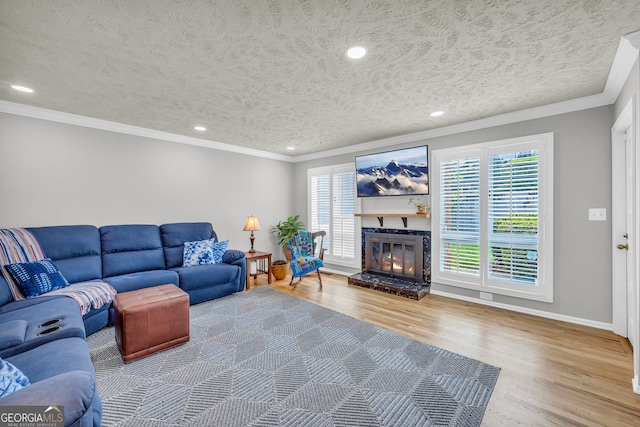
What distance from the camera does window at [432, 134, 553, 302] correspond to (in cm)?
319

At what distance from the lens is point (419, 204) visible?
168 inches

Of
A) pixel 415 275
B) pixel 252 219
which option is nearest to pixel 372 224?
pixel 415 275

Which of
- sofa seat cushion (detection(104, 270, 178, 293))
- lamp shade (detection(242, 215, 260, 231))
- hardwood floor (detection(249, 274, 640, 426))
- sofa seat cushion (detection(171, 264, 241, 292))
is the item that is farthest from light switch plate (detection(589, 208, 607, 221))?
sofa seat cushion (detection(104, 270, 178, 293))

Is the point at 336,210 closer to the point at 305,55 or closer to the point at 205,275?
the point at 205,275

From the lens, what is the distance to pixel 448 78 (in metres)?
2.45

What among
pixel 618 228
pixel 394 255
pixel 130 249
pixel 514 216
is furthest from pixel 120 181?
pixel 618 228

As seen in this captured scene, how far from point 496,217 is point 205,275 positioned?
13.1 ft

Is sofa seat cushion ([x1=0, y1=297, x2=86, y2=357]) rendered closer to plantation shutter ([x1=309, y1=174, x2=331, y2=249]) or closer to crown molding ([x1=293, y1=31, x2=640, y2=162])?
plantation shutter ([x1=309, y1=174, x2=331, y2=249])

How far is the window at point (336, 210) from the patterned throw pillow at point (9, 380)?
4459mm

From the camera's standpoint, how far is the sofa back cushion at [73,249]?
3.06 meters

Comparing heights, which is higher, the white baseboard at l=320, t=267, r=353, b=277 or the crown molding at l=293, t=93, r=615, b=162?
the crown molding at l=293, t=93, r=615, b=162

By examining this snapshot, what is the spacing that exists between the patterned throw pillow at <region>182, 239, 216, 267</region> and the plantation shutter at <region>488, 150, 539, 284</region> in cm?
403

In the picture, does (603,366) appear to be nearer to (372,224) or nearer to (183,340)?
(372,224)

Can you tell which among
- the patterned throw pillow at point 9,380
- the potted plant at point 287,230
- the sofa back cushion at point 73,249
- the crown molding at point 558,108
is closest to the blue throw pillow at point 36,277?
the sofa back cushion at point 73,249
